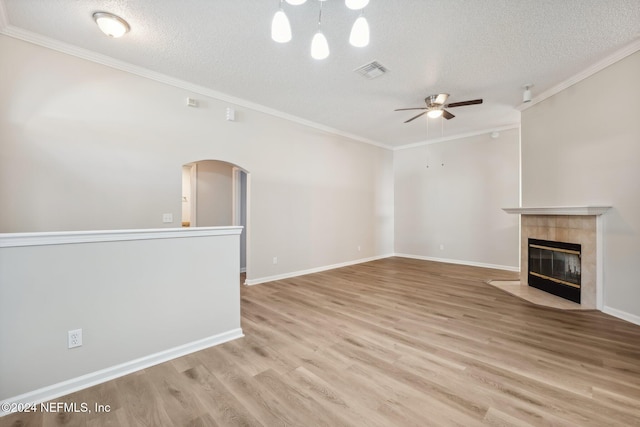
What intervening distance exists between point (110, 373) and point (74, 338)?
376mm

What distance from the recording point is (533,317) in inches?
125

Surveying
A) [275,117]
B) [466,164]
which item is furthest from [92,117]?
[466,164]

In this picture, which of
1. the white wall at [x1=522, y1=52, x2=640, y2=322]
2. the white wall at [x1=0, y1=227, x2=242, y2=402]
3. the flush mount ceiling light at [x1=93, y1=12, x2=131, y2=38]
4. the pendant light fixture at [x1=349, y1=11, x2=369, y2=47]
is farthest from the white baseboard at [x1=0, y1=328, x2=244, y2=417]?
the white wall at [x1=522, y1=52, x2=640, y2=322]

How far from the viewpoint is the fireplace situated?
3.71 meters

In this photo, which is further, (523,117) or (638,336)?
(523,117)

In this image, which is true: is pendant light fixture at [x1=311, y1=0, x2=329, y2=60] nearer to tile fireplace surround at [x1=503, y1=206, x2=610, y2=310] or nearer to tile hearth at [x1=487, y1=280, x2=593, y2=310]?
tile fireplace surround at [x1=503, y1=206, x2=610, y2=310]

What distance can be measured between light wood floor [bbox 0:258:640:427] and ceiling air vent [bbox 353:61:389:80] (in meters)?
3.09

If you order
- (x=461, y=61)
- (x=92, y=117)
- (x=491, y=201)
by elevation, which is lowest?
(x=491, y=201)

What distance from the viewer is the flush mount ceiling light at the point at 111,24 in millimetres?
2477

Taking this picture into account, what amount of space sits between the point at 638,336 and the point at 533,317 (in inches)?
32.3

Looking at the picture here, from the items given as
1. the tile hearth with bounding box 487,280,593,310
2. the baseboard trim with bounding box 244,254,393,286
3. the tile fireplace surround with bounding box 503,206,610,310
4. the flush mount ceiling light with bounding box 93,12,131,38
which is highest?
the flush mount ceiling light with bounding box 93,12,131,38

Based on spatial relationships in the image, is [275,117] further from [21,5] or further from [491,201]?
[491,201]

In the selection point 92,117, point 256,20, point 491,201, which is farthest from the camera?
point 491,201

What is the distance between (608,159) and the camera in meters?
3.32
